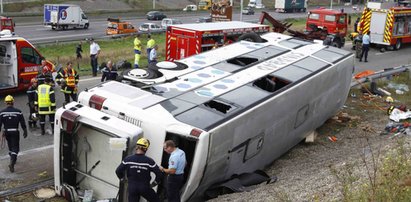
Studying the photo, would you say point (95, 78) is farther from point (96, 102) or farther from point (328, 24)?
point (328, 24)

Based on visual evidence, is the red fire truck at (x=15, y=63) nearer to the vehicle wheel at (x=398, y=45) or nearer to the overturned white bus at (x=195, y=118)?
the overturned white bus at (x=195, y=118)

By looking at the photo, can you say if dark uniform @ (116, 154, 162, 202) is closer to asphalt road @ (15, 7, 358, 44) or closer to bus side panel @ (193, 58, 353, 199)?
bus side panel @ (193, 58, 353, 199)

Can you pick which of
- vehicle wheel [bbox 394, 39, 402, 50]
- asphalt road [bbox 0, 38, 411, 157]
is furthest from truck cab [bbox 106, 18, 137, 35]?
vehicle wheel [bbox 394, 39, 402, 50]

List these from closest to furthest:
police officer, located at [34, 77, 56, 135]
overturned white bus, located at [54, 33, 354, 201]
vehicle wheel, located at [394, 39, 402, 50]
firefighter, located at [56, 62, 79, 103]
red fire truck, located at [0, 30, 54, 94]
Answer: overturned white bus, located at [54, 33, 354, 201], police officer, located at [34, 77, 56, 135], firefighter, located at [56, 62, 79, 103], red fire truck, located at [0, 30, 54, 94], vehicle wheel, located at [394, 39, 402, 50]

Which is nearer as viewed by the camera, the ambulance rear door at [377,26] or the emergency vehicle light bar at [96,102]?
the emergency vehicle light bar at [96,102]

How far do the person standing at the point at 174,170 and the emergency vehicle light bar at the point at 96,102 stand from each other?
1633 millimetres

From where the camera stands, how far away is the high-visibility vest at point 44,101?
1180 cm

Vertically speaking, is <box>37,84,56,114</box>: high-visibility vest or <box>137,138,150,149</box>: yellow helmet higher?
<box>137,138,150,149</box>: yellow helmet

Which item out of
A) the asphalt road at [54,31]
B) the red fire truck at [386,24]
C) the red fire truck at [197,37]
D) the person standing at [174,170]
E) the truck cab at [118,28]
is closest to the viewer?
the person standing at [174,170]

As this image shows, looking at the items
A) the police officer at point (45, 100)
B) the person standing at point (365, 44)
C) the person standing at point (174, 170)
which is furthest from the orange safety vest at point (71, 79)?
the person standing at point (365, 44)

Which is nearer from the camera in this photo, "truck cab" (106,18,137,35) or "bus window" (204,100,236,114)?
"bus window" (204,100,236,114)

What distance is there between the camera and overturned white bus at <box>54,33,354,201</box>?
794cm

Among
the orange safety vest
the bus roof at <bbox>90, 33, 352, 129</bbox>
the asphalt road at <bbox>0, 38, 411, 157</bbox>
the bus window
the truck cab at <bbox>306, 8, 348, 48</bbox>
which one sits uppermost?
the truck cab at <bbox>306, 8, 348, 48</bbox>

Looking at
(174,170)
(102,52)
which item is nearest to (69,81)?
(174,170)
